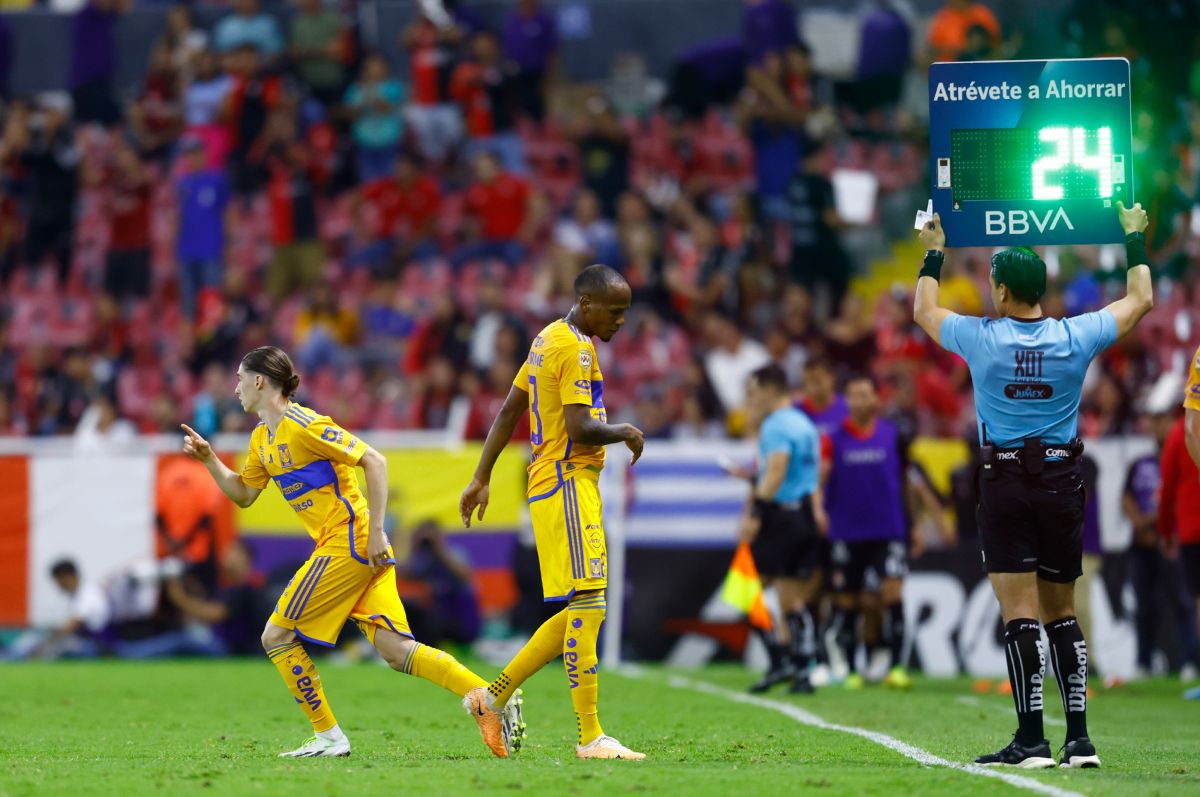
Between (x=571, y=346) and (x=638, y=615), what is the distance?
33.9 ft

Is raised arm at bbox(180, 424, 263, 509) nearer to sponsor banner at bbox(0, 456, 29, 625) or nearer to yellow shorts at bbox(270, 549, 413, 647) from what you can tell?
yellow shorts at bbox(270, 549, 413, 647)

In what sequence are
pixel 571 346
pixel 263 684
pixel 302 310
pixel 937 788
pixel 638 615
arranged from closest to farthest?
1. pixel 937 788
2. pixel 571 346
3. pixel 263 684
4. pixel 638 615
5. pixel 302 310

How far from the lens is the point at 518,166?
2495cm

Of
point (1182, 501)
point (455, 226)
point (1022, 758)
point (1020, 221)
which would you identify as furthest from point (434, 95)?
point (1022, 758)

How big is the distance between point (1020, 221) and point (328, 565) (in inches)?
155

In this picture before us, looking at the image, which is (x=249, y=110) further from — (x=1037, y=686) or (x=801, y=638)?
(x=1037, y=686)

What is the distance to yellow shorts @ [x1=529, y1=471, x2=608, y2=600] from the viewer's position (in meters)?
9.02

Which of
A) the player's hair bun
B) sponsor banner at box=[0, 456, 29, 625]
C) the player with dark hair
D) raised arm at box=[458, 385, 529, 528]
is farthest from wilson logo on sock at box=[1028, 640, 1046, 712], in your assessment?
sponsor banner at box=[0, 456, 29, 625]

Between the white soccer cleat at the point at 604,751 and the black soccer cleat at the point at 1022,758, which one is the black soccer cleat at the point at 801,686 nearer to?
the white soccer cleat at the point at 604,751

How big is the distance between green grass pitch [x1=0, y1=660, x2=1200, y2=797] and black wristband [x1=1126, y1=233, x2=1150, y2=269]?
2420 mm

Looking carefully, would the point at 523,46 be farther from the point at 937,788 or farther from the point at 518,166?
the point at 937,788

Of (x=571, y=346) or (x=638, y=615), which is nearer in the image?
(x=571, y=346)

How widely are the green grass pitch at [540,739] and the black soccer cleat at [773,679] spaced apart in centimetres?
33

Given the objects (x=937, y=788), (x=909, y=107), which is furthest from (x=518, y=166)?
(x=937, y=788)
